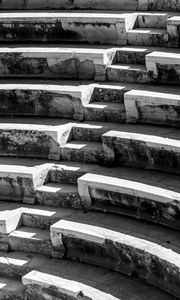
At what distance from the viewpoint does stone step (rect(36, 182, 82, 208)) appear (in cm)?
767

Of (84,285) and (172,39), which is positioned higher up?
(172,39)

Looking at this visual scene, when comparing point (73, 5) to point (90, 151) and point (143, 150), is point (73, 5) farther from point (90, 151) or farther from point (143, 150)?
point (143, 150)

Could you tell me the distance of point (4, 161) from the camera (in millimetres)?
8336

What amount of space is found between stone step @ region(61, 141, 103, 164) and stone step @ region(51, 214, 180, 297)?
727mm

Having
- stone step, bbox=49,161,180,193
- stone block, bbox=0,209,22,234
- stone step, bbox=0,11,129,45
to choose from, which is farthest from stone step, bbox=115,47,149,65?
stone block, bbox=0,209,22,234

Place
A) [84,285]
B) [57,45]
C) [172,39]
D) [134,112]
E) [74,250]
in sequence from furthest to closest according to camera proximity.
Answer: [57,45] → [172,39] → [134,112] → [74,250] → [84,285]

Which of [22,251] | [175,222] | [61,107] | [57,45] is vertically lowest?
[22,251]

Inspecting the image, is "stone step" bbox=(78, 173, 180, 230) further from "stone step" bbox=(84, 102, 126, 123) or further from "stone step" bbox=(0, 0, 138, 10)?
"stone step" bbox=(0, 0, 138, 10)

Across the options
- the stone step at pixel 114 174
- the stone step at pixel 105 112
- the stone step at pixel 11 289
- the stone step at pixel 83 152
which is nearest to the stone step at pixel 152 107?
the stone step at pixel 105 112

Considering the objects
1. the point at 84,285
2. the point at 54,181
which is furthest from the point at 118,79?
the point at 84,285

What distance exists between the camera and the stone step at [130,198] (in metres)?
6.84

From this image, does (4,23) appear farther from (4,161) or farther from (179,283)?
(179,283)

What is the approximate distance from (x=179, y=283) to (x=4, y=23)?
464 cm

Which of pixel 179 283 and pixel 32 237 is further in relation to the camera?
pixel 32 237
